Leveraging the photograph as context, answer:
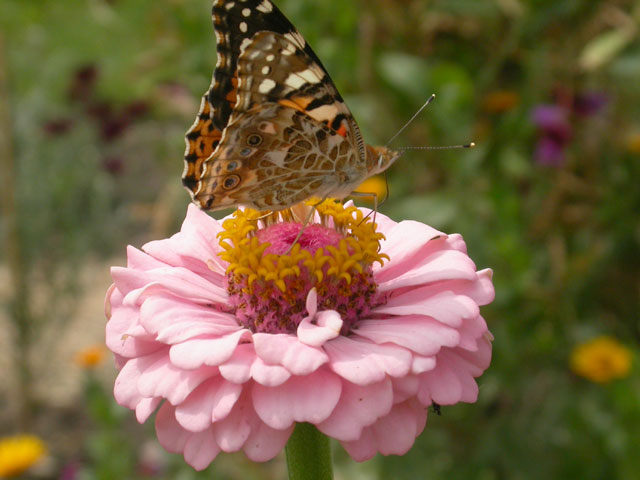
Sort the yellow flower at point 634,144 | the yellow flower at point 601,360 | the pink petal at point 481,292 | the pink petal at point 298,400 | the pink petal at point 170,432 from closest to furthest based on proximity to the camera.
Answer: the pink petal at point 298,400 → the pink petal at point 170,432 → the pink petal at point 481,292 → the yellow flower at point 601,360 → the yellow flower at point 634,144

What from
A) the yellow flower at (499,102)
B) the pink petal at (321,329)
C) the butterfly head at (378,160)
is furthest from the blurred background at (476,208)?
the pink petal at (321,329)

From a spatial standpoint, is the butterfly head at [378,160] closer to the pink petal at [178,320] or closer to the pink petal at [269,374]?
the pink petal at [178,320]

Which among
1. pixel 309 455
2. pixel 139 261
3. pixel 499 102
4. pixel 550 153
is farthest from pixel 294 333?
pixel 499 102

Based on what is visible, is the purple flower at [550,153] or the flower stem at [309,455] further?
the purple flower at [550,153]

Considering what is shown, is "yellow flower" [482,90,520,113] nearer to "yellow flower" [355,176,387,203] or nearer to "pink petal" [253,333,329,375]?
"yellow flower" [355,176,387,203]

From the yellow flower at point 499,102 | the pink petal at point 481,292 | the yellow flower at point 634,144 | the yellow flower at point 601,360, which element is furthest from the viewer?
the yellow flower at point 499,102

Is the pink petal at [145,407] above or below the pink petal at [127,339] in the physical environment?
below

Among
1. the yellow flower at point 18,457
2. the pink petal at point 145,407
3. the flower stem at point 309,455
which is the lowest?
the yellow flower at point 18,457
